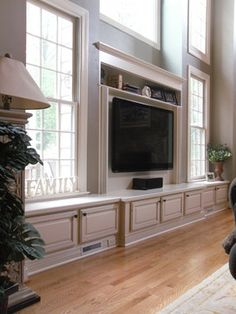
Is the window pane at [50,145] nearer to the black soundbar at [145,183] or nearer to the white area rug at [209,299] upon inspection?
the black soundbar at [145,183]

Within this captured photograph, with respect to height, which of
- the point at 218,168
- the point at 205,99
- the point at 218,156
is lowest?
the point at 218,168

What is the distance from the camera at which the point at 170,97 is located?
18.2 feet

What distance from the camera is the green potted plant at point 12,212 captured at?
1.74m

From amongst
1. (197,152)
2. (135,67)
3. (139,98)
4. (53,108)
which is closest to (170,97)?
(139,98)

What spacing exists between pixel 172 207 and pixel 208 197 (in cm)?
141

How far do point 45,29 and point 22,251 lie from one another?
2609mm

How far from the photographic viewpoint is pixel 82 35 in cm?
384

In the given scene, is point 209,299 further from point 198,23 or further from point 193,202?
point 198,23

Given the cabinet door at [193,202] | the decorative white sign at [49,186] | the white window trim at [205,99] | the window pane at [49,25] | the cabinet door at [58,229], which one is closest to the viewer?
the cabinet door at [58,229]

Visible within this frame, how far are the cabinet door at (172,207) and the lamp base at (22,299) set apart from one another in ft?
7.88

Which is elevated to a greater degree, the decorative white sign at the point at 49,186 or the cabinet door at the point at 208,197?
the decorative white sign at the point at 49,186

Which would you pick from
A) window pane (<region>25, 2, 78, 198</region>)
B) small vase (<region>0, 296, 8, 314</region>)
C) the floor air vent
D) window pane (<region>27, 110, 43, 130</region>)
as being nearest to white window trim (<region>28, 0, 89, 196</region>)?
window pane (<region>25, 2, 78, 198</region>)

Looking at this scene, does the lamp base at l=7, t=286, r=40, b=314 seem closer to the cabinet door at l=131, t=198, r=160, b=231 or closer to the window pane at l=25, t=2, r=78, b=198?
the window pane at l=25, t=2, r=78, b=198

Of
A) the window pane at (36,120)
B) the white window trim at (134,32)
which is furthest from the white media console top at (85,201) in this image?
the white window trim at (134,32)
